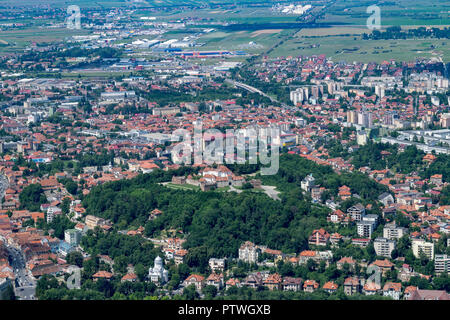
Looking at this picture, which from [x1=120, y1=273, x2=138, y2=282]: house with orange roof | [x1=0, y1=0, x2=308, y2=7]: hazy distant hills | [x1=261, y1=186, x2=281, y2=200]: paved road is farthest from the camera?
[x1=0, y1=0, x2=308, y2=7]: hazy distant hills

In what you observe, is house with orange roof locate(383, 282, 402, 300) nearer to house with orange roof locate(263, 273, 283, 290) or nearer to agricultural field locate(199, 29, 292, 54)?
house with orange roof locate(263, 273, 283, 290)

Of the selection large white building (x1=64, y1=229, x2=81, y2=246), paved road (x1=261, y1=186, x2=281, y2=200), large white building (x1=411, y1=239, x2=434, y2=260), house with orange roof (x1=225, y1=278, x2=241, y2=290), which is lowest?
large white building (x1=64, y1=229, x2=81, y2=246)

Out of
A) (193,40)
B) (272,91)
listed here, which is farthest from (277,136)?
(193,40)

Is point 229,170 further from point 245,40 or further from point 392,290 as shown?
point 245,40

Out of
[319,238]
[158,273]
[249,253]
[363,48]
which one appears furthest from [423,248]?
[363,48]

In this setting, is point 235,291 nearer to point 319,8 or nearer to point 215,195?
point 215,195

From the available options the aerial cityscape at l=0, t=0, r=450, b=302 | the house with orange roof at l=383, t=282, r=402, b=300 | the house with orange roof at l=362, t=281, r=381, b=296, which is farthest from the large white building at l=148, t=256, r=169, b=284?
the house with orange roof at l=383, t=282, r=402, b=300
